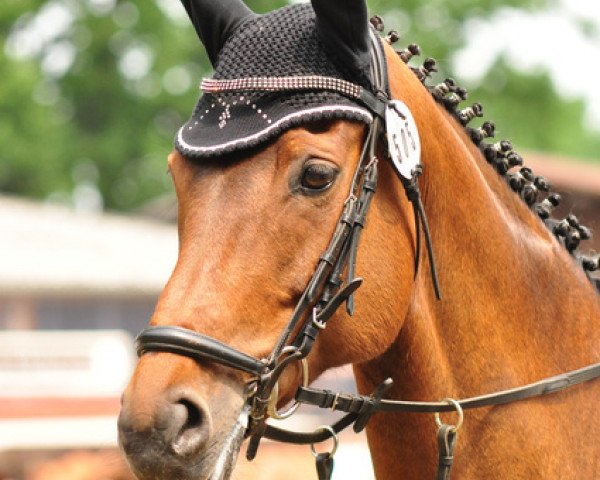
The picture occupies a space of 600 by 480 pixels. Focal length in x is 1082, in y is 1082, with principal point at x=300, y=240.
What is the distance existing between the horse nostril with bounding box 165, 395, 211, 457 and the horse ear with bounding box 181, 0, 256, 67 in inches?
51.1

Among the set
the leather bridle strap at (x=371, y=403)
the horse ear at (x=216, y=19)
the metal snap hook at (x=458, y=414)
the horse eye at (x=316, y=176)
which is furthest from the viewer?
the horse ear at (x=216, y=19)

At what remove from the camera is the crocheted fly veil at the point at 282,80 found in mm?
3217

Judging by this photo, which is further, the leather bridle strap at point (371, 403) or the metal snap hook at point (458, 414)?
the metal snap hook at point (458, 414)

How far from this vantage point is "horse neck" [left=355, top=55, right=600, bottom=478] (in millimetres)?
3500

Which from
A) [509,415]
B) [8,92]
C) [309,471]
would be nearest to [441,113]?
[509,415]

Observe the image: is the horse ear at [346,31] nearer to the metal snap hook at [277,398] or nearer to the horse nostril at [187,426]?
the metal snap hook at [277,398]

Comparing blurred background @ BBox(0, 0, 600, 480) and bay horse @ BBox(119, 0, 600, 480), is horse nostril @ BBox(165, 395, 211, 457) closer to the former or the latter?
bay horse @ BBox(119, 0, 600, 480)

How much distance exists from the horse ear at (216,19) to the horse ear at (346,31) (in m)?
0.37

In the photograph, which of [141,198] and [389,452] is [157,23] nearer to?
[141,198]

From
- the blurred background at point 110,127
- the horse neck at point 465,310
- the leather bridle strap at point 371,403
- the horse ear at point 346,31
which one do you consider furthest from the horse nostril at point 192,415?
the blurred background at point 110,127

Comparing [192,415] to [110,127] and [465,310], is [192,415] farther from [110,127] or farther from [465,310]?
[110,127]

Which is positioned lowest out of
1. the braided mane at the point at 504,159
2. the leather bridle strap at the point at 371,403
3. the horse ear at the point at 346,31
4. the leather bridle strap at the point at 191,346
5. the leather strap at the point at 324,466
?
the leather strap at the point at 324,466

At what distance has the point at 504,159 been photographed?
3.90m

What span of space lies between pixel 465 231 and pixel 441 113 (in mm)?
422
